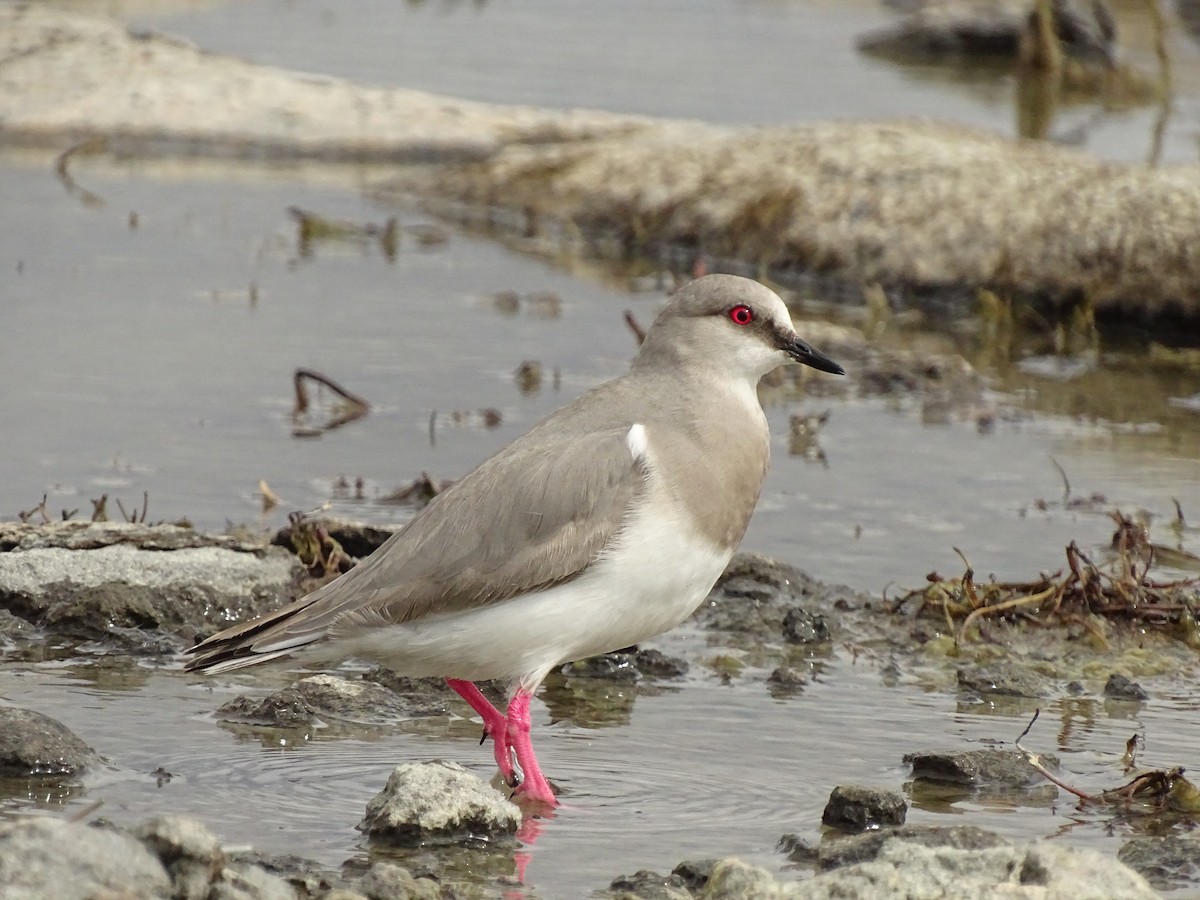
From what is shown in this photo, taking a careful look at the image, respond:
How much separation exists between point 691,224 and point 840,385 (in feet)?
10.8

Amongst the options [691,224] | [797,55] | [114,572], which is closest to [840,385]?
[691,224]

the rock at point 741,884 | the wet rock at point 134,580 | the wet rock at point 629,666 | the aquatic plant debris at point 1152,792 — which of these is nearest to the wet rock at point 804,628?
the wet rock at point 629,666

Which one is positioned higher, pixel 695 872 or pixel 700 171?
pixel 700 171

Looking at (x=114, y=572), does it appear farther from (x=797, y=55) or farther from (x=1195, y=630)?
(x=797, y=55)

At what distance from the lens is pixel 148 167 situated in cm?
1518

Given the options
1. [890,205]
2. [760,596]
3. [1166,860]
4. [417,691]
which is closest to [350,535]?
[417,691]

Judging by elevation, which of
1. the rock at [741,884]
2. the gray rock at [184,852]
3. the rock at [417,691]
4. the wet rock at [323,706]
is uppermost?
the gray rock at [184,852]

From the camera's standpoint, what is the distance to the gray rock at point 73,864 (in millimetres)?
4336

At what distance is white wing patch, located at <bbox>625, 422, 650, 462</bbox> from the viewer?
6.29 meters

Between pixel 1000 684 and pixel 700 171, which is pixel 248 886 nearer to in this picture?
pixel 1000 684

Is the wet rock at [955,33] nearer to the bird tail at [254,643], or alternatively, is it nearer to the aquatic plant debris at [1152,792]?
the aquatic plant debris at [1152,792]

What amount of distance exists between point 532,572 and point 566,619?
176 mm

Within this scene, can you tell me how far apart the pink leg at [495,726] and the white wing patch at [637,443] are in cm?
86

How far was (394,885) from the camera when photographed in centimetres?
491
